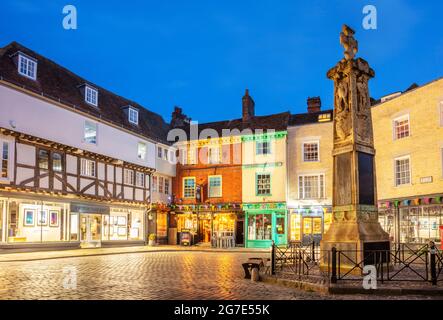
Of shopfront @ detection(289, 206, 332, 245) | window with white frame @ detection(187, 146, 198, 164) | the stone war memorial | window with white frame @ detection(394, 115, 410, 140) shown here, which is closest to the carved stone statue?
the stone war memorial

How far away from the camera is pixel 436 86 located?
77.6 ft

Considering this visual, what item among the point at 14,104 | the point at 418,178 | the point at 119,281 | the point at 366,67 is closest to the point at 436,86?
the point at 418,178

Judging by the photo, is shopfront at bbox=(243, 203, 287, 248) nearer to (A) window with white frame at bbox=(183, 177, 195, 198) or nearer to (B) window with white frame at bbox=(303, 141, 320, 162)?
(B) window with white frame at bbox=(303, 141, 320, 162)

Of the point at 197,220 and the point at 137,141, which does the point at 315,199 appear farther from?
the point at 137,141

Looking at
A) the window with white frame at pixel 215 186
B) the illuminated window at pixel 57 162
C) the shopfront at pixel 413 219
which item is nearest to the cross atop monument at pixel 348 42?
the shopfront at pixel 413 219

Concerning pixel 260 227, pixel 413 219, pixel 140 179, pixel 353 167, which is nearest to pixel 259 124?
pixel 260 227

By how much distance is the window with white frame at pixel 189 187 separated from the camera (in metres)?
37.4

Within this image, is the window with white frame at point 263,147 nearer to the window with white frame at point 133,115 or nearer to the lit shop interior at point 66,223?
the window with white frame at point 133,115

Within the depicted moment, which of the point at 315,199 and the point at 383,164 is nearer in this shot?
the point at 383,164

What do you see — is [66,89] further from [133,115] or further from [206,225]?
[206,225]

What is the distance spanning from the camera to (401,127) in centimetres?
2617

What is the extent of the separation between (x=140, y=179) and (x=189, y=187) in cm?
491

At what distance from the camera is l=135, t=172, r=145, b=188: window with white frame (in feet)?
110
